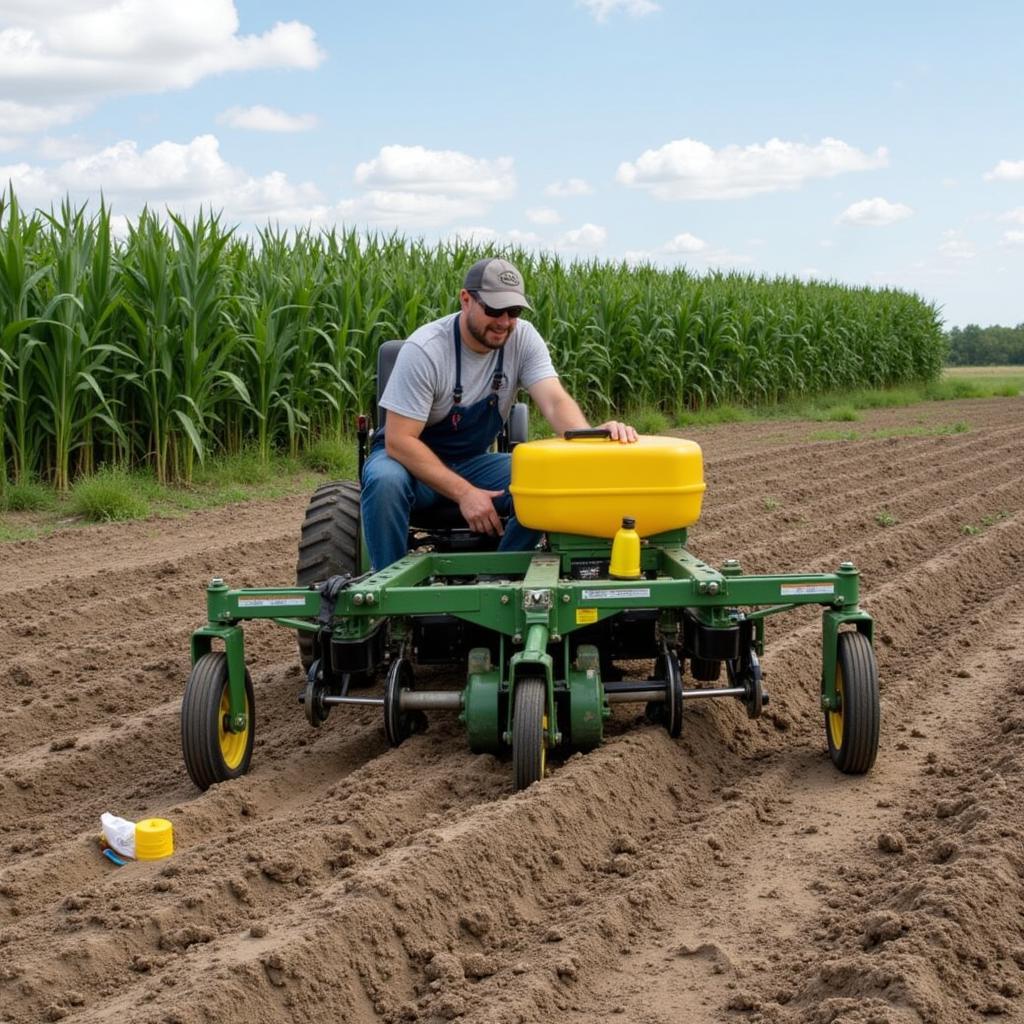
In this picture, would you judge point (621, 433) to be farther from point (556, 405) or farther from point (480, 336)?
point (480, 336)

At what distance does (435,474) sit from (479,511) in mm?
220

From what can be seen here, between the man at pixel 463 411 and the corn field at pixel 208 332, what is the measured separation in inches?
203

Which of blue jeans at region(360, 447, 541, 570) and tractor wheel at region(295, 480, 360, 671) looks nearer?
blue jeans at region(360, 447, 541, 570)

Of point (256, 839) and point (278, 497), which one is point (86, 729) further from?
point (278, 497)

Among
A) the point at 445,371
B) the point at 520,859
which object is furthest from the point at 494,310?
the point at 520,859

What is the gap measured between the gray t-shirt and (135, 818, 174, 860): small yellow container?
201 cm

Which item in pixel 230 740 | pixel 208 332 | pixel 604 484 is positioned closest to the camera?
pixel 230 740

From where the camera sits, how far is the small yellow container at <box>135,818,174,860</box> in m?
3.83

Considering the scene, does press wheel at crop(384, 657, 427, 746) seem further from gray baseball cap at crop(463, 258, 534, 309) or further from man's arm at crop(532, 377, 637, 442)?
gray baseball cap at crop(463, 258, 534, 309)

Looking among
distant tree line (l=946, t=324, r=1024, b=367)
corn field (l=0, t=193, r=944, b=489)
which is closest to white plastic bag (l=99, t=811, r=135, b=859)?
corn field (l=0, t=193, r=944, b=489)

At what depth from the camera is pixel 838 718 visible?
15.1 feet

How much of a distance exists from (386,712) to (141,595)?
325cm

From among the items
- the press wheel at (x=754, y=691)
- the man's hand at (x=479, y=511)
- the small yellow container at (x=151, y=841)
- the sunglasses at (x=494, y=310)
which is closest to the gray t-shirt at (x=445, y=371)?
the sunglasses at (x=494, y=310)

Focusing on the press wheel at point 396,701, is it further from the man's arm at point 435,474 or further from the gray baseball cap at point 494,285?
the gray baseball cap at point 494,285
